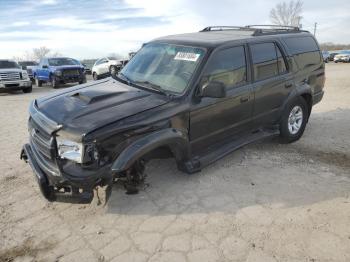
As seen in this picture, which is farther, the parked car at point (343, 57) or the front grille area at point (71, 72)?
the parked car at point (343, 57)

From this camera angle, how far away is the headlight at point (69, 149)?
135 inches

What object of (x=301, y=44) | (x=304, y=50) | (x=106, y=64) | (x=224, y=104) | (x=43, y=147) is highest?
(x=301, y=44)

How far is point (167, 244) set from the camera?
11.0 feet

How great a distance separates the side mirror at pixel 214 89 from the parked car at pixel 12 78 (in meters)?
14.5

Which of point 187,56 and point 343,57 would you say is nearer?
point 187,56

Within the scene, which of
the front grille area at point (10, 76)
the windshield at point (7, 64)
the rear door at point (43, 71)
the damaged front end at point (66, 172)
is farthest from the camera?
the rear door at point (43, 71)

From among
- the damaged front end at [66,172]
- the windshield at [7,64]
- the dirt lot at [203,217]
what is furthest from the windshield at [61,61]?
the damaged front end at [66,172]

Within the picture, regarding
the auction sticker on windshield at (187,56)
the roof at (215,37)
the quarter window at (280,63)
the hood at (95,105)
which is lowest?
the hood at (95,105)

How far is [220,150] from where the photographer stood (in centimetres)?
473

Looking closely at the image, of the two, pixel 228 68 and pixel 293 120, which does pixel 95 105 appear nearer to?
pixel 228 68

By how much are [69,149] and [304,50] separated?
4721mm

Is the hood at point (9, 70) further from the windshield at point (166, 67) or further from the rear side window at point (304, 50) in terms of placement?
the rear side window at point (304, 50)

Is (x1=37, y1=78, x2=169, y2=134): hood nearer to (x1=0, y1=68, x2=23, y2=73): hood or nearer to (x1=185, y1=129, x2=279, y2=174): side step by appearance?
(x1=185, y1=129, x2=279, y2=174): side step

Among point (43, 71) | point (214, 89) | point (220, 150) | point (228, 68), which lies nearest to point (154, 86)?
point (214, 89)
